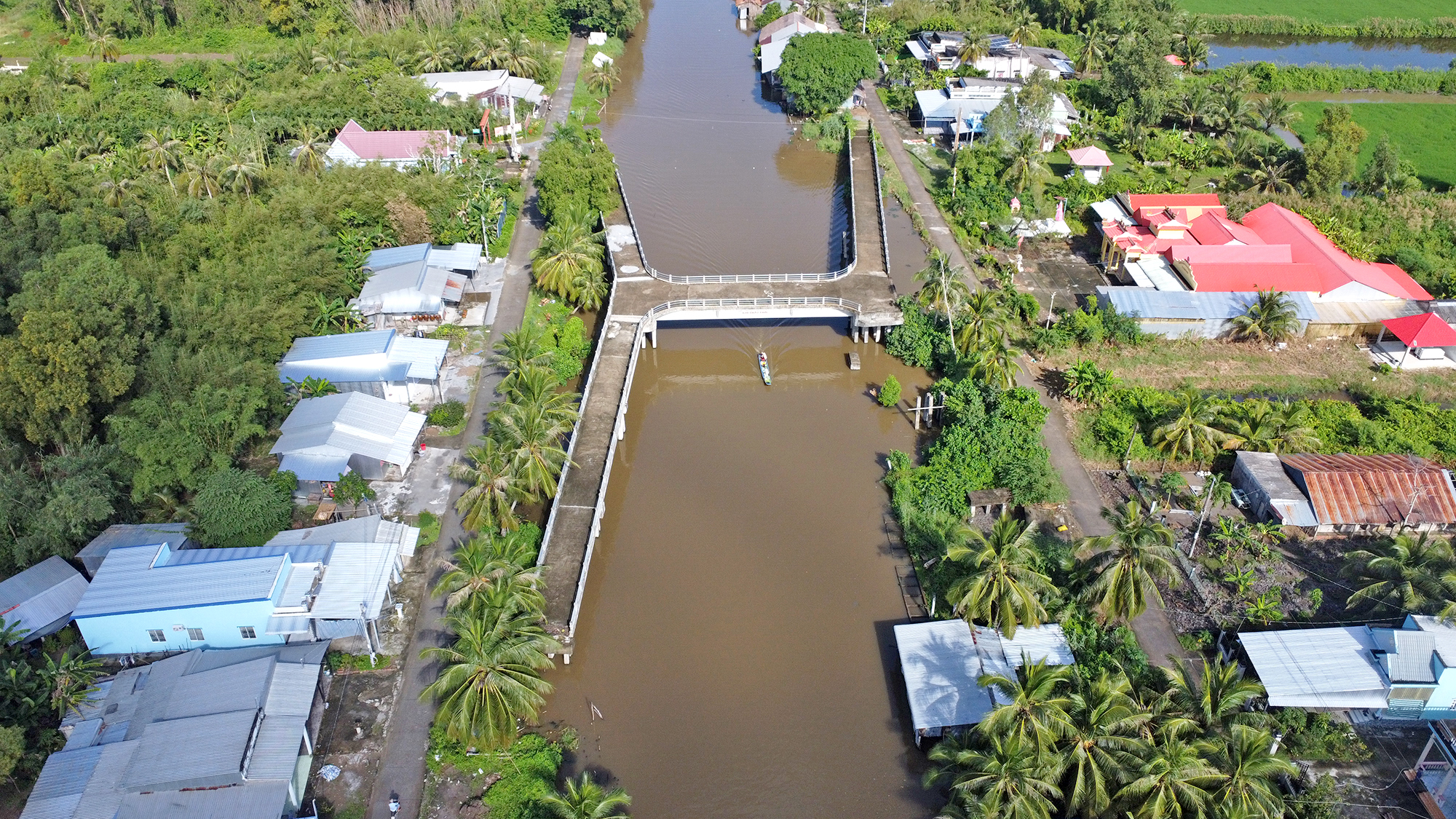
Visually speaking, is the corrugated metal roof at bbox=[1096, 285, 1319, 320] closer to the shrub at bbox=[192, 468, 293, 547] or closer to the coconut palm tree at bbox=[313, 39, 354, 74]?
the shrub at bbox=[192, 468, 293, 547]

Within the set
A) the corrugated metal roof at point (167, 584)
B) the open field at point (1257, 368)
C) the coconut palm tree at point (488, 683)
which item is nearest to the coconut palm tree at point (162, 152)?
the corrugated metal roof at point (167, 584)

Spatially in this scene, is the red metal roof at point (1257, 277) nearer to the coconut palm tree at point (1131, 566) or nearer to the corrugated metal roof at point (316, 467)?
the coconut palm tree at point (1131, 566)

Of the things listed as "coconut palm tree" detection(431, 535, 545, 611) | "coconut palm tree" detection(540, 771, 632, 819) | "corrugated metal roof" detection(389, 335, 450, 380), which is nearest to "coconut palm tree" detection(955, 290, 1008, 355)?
"coconut palm tree" detection(431, 535, 545, 611)

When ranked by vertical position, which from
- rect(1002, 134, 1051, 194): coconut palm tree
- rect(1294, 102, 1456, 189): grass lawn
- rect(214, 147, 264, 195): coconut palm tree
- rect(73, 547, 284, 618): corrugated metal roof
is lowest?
rect(73, 547, 284, 618): corrugated metal roof

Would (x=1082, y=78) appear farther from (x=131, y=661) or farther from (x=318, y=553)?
(x=131, y=661)

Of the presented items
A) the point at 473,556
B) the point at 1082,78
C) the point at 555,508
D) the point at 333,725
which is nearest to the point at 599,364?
the point at 555,508

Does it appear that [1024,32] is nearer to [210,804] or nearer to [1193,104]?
[1193,104]

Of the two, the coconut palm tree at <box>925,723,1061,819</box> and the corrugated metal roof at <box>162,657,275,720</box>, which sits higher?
the coconut palm tree at <box>925,723,1061,819</box>
